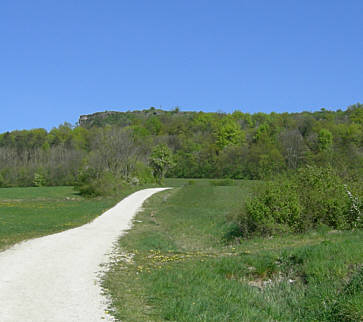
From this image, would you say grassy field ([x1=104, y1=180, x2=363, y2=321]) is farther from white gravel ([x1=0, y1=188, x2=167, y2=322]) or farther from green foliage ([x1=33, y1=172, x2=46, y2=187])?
green foliage ([x1=33, y1=172, x2=46, y2=187])

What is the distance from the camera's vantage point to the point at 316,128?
96812mm

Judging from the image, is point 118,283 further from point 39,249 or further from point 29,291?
point 39,249

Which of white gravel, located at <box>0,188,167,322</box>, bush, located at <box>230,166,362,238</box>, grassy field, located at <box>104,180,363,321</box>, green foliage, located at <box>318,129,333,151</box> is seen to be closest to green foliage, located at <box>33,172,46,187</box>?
green foliage, located at <box>318,129,333,151</box>

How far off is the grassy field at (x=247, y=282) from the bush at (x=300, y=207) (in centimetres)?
130

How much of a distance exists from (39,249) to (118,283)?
5089mm

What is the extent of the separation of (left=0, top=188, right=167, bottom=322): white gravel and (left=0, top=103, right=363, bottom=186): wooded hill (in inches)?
1410

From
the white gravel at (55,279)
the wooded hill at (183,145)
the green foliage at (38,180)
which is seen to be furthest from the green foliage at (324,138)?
the white gravel at (55,279)

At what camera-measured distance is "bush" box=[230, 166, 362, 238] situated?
51.0 ft

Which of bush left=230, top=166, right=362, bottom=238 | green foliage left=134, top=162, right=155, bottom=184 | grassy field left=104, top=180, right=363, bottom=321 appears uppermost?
green foliage left=134, top=162, right=155, bottom=184

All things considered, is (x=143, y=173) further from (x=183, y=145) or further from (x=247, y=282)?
(x=247, y=282)

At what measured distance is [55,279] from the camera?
30.6ft

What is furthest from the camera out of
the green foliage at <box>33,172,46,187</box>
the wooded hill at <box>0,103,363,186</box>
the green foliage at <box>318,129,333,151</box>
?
the green foliage at <box>318,129,333,151</box>

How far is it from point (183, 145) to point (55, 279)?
97434 millimetres

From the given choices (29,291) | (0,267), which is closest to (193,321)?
(29,291)
